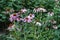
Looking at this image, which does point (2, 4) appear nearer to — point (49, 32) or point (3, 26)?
point (3, 26)

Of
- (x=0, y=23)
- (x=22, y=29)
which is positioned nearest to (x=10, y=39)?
→ (x=22, y=29)

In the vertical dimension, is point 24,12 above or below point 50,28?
above

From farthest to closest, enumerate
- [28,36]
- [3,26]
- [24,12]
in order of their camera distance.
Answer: [3,26] → [24,12] → [28,36]

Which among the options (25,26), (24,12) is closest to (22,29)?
(25,26)

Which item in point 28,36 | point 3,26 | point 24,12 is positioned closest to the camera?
point 28,36

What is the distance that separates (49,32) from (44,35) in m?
0.11

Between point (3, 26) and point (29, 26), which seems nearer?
point (29, 26)

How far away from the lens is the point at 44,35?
3.12 metres

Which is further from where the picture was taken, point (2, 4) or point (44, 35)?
point (2, 4)

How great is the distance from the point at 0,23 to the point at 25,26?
799mm

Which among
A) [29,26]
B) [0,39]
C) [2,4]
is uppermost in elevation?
[2,4]

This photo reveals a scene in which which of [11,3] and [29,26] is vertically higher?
[11,3]

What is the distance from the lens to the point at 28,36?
307 centimetres

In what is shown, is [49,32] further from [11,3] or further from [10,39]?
[11,3]
